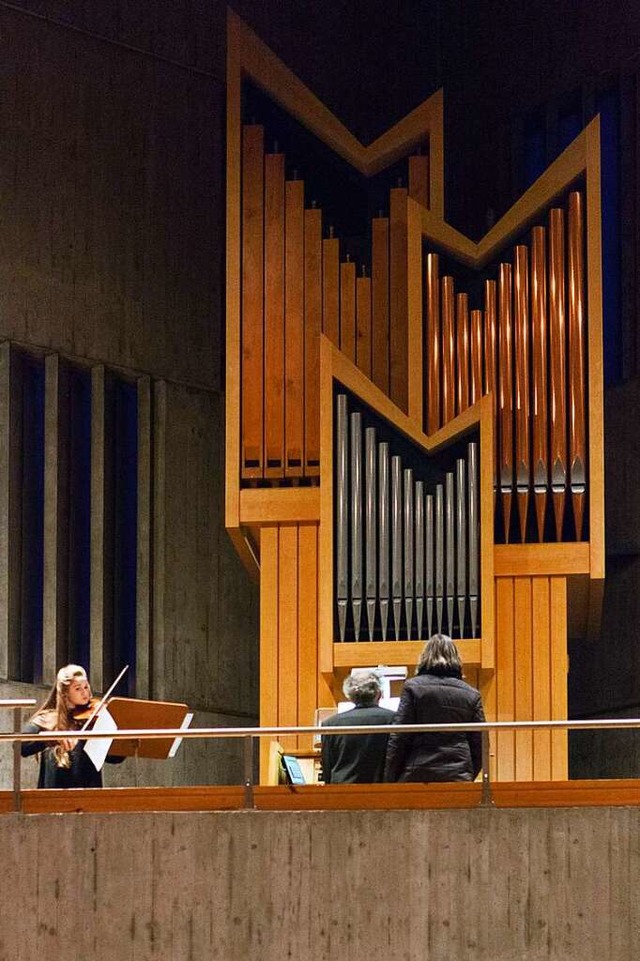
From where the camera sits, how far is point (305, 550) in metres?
10.1

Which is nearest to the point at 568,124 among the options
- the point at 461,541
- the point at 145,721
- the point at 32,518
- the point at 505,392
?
the point at 505,392

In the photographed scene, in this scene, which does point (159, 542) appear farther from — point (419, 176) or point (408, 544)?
point (419, 176)

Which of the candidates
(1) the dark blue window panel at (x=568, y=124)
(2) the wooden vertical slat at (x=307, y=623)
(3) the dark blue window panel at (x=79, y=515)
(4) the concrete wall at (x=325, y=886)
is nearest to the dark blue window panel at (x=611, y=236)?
(1) the dark blue window panel at (x=568, y=124)

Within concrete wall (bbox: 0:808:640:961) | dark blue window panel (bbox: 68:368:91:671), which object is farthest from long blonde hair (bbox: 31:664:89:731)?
dark blue window panel (bbox: 68:368:91:671)

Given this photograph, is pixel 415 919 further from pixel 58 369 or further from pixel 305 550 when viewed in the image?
pixel 58 369

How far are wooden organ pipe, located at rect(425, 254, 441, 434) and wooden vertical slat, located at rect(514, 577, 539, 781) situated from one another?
105 cm

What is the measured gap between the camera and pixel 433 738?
22.9 feet

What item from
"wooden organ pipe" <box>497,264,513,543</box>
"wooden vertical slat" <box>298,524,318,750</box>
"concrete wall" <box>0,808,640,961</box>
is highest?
"wooden organ pipe" <box>497,264,513,543</box>

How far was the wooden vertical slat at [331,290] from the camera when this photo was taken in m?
10.5

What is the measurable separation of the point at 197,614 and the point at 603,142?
13.4 feet

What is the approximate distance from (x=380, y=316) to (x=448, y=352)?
481 mm

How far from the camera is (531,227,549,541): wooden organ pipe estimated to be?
9969 millimetres

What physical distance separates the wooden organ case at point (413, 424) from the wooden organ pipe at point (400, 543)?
1cm

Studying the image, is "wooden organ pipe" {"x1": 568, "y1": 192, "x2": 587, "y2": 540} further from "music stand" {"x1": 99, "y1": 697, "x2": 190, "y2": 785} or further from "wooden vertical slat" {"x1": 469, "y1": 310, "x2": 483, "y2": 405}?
"music stand" {"x1": 99, "y1": 697, "x2": 190, "y2": 785}
